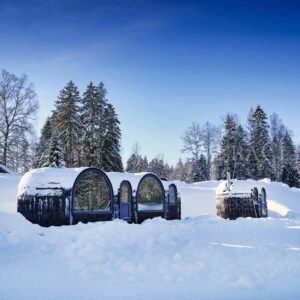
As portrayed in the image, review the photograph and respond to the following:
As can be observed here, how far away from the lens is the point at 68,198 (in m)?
13.4

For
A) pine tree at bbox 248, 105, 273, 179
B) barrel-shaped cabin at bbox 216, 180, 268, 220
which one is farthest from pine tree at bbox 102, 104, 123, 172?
pine tree at bbox 248, 105, 273, 179

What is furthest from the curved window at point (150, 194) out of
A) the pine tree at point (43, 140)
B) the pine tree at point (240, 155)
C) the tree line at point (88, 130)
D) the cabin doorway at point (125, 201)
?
the pine tree at point (240, 155)

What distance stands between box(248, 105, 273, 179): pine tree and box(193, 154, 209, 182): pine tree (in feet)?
18.3

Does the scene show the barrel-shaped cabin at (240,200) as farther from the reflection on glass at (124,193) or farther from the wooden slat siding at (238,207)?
the reflection on glass at (124,193)

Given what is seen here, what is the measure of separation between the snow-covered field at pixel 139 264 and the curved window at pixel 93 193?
425 centimetres

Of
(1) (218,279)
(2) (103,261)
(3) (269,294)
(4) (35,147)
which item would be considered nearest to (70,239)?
(2) (103,261)

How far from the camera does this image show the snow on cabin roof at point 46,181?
1331 cm

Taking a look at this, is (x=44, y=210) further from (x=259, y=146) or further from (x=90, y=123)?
(x=259, y=146)

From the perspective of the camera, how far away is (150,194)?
1769 cm

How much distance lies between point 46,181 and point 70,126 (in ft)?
70.9

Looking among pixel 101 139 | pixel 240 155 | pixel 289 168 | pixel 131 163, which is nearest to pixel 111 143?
pixel 101 139

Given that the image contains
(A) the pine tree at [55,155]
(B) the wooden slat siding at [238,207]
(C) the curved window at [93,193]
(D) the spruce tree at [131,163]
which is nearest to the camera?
(C) the curved window at [93,193]

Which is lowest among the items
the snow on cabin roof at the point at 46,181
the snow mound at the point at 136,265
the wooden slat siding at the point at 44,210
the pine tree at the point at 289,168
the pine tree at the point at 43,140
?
the snow mound at the point at 136,265

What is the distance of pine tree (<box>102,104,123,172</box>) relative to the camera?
3225cm
